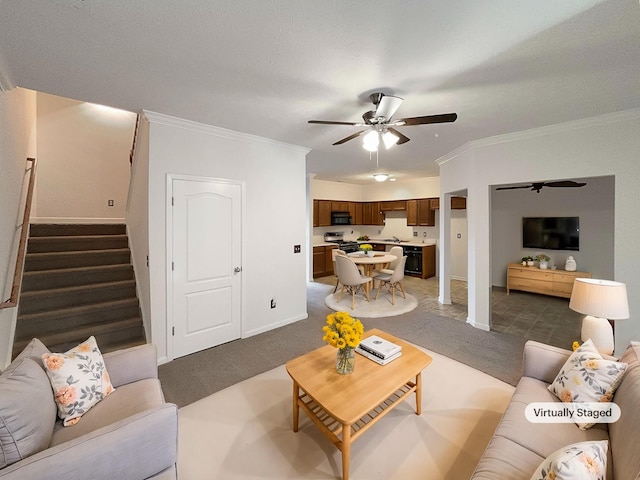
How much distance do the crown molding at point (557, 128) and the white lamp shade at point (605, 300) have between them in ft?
6.40

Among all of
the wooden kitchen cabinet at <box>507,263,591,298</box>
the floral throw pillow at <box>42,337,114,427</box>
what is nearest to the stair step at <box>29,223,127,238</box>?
the floral throw pillow at <box>42,337,114,427</box>

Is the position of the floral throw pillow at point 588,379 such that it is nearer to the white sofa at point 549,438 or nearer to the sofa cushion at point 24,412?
the white sofa at point 549,438

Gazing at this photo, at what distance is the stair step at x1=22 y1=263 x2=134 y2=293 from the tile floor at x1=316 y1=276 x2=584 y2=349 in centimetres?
468

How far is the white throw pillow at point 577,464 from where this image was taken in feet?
2.89

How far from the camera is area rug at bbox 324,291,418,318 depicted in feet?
14.3

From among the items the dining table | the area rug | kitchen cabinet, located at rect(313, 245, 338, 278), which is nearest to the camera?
the area rug

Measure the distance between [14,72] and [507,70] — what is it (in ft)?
12.2

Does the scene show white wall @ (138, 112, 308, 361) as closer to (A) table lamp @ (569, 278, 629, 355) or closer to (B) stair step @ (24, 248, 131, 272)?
(B) stair step @ (24, 248, 131, 272)

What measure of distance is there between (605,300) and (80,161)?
7.27m

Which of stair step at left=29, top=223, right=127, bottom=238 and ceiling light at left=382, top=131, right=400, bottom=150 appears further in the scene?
stair step at left=29, top=223, right=127, bottom=238

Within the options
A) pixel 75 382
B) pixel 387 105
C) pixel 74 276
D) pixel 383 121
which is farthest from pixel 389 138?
pixel 74 276

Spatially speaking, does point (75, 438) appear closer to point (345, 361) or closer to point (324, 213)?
point (345, 361)

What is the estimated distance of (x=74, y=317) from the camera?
302cm

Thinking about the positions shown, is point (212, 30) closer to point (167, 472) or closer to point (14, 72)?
point (14, 72)
